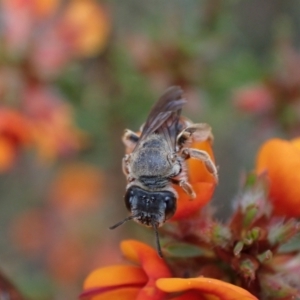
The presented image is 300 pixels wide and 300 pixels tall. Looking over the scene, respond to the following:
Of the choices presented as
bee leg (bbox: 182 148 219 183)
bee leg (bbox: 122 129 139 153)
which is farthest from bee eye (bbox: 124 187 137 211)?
bee leg (bbox: 122 129 139 153)

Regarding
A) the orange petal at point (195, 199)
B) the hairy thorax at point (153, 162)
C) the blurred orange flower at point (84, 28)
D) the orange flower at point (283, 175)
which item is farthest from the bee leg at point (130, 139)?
the blurred orange flower at point (84, 28)

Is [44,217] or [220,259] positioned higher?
[44,217]

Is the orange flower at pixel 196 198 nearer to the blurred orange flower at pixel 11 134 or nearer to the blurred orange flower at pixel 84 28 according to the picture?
the blurred orange flower at pixel 11 134

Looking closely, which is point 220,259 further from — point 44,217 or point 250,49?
point 250,49

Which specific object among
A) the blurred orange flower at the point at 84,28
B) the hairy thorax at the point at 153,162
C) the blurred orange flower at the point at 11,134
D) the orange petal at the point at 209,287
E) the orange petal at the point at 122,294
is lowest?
the orange petal at the point at 209,287

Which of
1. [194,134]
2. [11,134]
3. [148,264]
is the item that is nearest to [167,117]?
[194,134]

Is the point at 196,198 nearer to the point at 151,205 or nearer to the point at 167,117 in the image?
the point at 151,205

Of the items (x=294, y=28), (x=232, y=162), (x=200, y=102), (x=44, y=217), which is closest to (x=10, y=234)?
(x=44, y=217)

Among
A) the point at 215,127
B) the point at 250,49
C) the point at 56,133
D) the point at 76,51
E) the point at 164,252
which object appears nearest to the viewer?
the point at 164,252
